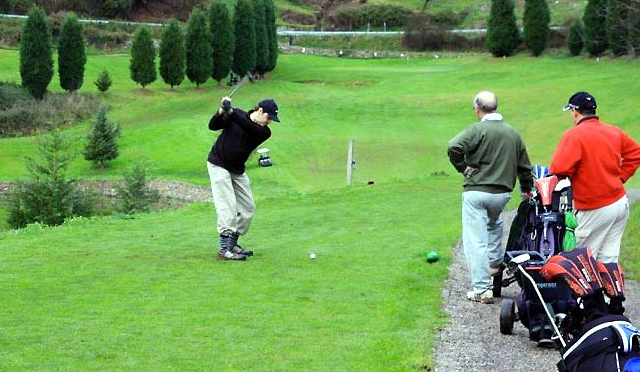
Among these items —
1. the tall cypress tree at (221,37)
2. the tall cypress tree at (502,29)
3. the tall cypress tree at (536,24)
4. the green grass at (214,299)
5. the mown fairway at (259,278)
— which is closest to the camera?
the green grass at (214,299)

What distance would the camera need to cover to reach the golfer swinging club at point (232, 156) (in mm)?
14227

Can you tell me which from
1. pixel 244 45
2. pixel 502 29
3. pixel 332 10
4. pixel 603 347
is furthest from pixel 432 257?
pixel 332 10

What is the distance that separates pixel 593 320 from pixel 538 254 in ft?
6.44

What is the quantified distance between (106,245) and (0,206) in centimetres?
2143

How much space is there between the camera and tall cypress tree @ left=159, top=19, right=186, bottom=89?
63625 millimetres

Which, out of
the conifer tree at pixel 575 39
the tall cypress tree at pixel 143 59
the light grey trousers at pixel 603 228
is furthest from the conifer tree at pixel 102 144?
the conifer tree at pixel 575 39

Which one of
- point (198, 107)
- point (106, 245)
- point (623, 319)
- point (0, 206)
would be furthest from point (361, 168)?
point (623, 319)

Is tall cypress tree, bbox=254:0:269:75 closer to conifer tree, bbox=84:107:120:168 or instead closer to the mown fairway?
the mown fairway

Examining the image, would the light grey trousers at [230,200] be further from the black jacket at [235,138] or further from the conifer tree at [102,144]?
the conifer tree at [102,144]

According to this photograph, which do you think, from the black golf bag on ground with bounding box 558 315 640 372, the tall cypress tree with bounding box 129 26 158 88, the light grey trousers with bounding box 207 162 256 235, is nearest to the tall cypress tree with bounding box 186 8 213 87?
the tall cypress tree with bounding box 129 26 158 88

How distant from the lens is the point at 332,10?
112m

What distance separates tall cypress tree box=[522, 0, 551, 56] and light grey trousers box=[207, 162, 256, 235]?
191 ft

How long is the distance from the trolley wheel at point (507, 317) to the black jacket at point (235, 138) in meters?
5.06

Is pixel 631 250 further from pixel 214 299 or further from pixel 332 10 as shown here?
pixel 332 10
